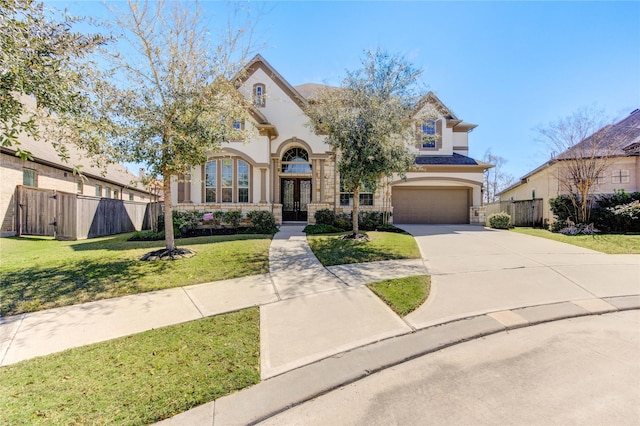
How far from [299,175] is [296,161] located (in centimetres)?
82

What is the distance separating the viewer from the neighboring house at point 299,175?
14688mm

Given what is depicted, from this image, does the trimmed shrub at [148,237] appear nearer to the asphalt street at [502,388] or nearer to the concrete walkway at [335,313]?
the concrete walkway at [335,313]

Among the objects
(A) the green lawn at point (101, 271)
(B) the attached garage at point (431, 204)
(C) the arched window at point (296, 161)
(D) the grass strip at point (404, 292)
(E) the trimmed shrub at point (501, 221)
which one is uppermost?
(C) the arched window at point (296, 161)

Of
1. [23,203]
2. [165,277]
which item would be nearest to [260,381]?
[165,277]

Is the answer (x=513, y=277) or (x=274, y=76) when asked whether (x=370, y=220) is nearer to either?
(x=513, y=277)

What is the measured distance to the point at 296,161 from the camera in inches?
635

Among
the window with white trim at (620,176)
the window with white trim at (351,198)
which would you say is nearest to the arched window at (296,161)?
the window with white trim at (351,198)

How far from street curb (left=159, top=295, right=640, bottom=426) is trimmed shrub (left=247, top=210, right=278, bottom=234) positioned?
32.9 feet

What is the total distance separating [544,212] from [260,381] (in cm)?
1969

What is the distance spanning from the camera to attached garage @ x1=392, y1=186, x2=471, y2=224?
17562mm

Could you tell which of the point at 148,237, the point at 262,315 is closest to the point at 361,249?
the point at 262,315

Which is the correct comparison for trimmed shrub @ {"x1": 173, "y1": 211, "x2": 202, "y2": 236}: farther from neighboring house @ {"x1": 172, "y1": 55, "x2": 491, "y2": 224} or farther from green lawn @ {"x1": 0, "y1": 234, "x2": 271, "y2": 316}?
green lawn @ {"x1": 0, "y1": 234, "x2": 271, "y2": 316}

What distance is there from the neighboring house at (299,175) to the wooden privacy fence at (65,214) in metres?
2.88

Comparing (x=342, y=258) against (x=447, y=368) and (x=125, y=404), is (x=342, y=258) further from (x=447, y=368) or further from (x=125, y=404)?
(x=125, y=404)
